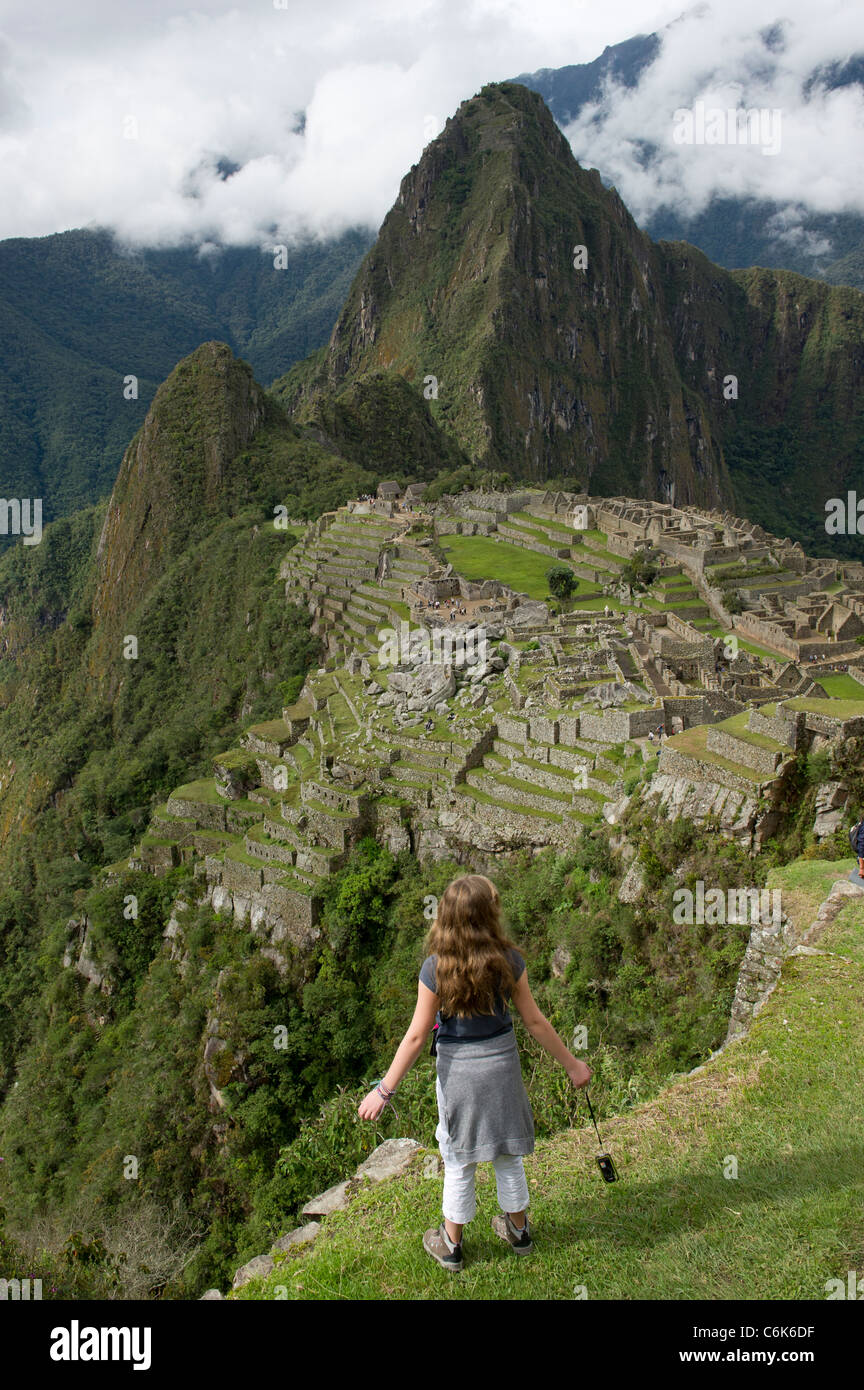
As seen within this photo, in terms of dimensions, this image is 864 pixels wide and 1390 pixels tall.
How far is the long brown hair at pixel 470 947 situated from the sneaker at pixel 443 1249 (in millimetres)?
1750

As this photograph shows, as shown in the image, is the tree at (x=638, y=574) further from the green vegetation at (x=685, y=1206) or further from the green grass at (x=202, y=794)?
the green vegetation at (x=685, y=1206)

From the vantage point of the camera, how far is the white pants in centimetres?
581

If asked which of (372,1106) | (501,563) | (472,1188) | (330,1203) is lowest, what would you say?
(330,1203)

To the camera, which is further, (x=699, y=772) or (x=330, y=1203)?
(x=699, y=772)

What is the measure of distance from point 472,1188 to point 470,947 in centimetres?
170

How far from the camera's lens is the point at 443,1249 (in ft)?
19.9

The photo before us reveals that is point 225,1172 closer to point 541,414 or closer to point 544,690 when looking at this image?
point 544,690

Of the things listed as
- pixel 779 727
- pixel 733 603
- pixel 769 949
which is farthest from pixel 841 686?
pixel 769 949

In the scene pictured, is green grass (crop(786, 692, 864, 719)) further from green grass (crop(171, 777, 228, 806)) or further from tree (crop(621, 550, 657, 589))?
tree (crop(621, 550, 657, 589))

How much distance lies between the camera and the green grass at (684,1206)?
579cm

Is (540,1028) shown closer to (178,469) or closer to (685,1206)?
(685,1206)

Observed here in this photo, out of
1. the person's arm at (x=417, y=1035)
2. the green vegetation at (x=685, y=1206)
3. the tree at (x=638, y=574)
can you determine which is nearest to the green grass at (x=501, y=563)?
the tree at (x=638, y=574)

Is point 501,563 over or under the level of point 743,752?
over

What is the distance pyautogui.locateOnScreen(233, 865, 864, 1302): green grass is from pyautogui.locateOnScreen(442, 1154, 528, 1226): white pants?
0.37 meters
